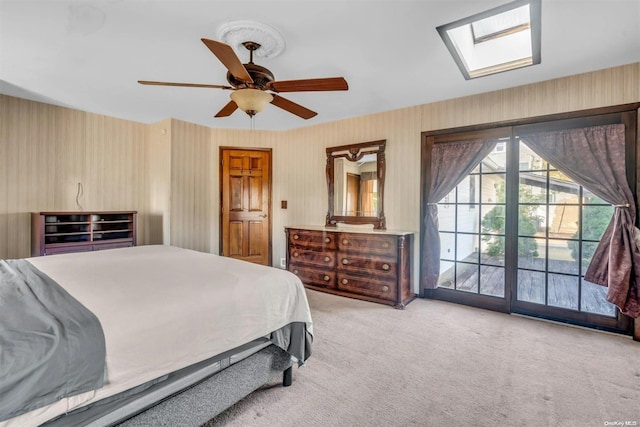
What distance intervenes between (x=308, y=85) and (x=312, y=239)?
2343 millimetres

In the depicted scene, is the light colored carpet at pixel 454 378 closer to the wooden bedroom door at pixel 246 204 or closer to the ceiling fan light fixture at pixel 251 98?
the ceiling fan light fixture at pixel 251 98

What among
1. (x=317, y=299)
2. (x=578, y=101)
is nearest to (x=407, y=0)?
(x=578, y=101)

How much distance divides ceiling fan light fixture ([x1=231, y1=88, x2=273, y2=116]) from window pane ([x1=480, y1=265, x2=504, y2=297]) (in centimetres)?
A: 301

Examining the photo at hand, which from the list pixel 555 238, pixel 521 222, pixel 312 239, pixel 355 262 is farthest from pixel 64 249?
pixel 555 238

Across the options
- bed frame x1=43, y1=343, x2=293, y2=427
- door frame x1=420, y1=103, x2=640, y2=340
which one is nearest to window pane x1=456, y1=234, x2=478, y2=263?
door frame x1=420, y1=103, x2=640, y2=340

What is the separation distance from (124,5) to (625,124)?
4.19 metres

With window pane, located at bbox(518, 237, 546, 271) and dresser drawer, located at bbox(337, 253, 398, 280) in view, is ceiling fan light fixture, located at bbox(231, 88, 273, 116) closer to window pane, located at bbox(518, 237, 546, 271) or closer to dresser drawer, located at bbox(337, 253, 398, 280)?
dresser drawer, located at bbox(337, 253, 398, 280)

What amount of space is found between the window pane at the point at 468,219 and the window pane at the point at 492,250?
159 millimetres

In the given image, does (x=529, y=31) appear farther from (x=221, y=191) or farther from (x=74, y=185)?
(x=74, y=185)

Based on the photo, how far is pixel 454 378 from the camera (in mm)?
2062

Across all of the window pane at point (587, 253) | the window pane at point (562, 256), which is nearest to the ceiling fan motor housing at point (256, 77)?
Answer: the window pane at point (562, 256)

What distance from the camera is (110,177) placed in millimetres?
4504

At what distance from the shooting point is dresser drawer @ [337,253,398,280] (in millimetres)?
3543

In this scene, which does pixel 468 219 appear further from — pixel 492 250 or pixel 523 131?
pixel 523 131
